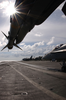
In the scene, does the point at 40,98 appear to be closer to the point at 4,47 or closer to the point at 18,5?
the point at 18,5

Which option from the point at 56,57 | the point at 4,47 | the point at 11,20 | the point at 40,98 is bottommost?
the point at 40,98

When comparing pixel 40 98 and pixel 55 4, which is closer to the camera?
pixel 40 98

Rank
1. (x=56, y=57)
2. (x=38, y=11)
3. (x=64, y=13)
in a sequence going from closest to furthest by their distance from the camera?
1. (x=64, y=13)
2. (x=38, y=11)
3. (x=56, y=57)

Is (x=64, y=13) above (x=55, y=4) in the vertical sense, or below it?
below

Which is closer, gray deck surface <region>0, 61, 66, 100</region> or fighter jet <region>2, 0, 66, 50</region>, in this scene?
gray deck surface <region>0, 61, 66, 100</region>

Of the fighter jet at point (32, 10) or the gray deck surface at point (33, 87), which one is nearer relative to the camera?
the gray deck surface at point (33, 87)

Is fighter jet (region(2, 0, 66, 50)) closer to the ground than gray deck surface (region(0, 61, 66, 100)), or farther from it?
farther from it

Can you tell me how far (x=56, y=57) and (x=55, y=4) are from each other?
18.0 feet

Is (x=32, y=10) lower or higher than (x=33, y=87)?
higher

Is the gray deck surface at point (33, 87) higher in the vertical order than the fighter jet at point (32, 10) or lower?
lower

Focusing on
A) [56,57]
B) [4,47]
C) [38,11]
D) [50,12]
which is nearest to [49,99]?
[56,57]

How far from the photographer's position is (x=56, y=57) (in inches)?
373

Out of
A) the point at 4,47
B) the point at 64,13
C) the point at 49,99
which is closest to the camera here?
the point at 49,99

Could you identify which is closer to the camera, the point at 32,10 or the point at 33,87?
the point at 33,87
